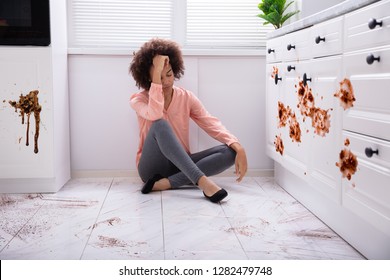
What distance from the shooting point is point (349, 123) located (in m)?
1.69

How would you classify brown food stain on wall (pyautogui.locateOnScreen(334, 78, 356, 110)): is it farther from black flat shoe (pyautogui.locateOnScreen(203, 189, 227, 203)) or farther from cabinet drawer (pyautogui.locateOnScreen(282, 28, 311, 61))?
black flat shoe (pyautogui.locateOnScreen(203, 189, 227, 203))

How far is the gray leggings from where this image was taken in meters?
2.52

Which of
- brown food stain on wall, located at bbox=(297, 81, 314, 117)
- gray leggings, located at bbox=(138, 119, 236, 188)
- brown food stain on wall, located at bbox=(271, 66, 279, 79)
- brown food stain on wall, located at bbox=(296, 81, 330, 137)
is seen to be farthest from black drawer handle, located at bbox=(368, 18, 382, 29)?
gray leggings, located at bbox=(138, 119, 236, 188)

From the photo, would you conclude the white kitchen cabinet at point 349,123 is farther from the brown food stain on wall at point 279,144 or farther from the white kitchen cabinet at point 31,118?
the white kitchen cabinet at point 31,118

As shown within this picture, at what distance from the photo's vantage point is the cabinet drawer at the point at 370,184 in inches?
56.9

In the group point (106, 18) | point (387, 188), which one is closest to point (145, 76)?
point (106, 18)

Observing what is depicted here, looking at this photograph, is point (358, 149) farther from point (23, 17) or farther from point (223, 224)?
point (23, 17)

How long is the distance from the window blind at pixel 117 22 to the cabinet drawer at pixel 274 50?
0.67 m

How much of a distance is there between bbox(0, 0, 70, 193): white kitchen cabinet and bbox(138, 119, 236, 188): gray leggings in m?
0.49

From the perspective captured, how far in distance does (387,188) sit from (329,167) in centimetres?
45

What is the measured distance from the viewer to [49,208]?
7.66ft

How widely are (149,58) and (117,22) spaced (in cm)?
49
